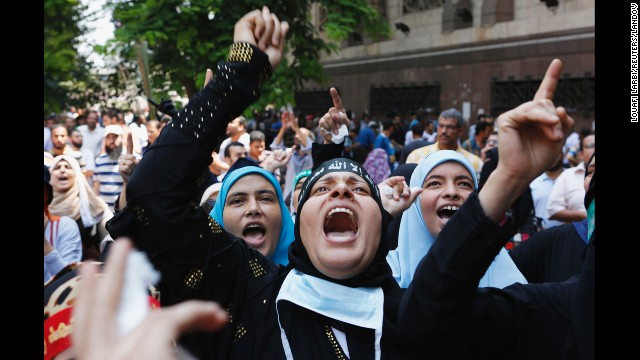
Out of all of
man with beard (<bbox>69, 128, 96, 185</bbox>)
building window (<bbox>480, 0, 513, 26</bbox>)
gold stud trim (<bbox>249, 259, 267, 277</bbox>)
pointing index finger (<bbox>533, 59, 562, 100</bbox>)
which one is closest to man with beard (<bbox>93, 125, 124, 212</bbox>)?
man with beard (<bbox>69, 128, 96, 185</bbox>)

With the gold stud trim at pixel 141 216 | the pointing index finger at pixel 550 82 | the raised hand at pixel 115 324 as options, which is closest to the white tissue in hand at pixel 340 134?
the gold stud trim at pixel 141 216

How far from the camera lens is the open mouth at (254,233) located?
13.1 feet

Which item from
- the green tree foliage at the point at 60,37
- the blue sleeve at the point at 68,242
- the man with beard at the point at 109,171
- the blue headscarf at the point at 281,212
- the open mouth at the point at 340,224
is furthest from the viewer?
the green tree foliage at the point at 60,37

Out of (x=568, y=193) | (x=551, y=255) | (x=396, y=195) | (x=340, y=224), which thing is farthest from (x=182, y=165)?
(x=568, y=193)

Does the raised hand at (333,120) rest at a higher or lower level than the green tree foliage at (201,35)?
lower

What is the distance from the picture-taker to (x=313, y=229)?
2.83m

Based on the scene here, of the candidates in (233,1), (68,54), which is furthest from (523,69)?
(68,54)

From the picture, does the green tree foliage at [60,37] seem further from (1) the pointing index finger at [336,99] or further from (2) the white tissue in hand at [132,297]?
(2) the white tissue in hand at [132,297]

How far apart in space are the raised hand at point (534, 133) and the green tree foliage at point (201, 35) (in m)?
11.5

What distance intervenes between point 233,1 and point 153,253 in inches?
470

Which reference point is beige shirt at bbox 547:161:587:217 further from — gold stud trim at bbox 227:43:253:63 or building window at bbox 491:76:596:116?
building window at bbox 491:76:596:116

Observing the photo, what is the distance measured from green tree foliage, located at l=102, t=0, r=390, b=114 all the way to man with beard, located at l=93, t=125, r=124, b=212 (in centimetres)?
364

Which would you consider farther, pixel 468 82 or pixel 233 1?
pixel 468 82

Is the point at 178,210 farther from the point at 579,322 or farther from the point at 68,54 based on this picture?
the point at 68,54
